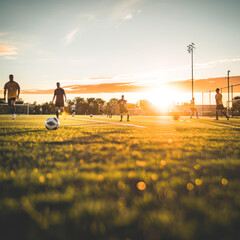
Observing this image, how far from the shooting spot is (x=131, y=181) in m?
2.11

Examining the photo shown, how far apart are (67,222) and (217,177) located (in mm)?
1595

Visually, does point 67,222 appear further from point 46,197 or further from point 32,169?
point 32,169

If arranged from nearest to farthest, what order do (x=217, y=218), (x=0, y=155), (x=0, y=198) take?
1. (x=217, y=218)
2. (x=0, y=198)
3. (x=0, y=155)

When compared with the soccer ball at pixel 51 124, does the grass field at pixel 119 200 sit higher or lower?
lower

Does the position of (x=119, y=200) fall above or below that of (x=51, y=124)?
below

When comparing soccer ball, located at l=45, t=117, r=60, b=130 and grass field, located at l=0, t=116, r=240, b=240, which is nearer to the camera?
grass field, located at l=0, t=116, r=240, b=240

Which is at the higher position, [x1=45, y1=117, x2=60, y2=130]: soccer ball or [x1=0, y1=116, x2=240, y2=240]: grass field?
[x1=45, y1=117, x2=60, y2=130]: soccer ball

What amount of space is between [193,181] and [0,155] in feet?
9.09

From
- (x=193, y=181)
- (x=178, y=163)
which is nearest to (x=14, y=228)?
(x=193, y=181)

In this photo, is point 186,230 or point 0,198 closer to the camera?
point 186,230

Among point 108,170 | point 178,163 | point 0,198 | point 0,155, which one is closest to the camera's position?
point 0,198

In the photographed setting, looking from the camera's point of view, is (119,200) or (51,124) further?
(51,124)

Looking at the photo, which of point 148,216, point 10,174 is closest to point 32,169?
point 10,174

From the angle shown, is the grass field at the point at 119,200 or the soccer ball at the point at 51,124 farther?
the soccer ball at the point at 51,124
